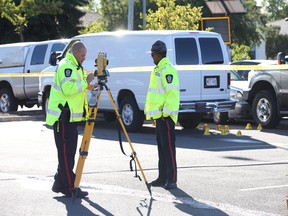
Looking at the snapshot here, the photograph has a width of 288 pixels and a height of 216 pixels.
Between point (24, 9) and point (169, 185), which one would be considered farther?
point (24, 9)

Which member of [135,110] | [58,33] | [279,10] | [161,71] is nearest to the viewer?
[161,71]

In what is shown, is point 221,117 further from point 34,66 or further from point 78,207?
point 78,207

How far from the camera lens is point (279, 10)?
465 ft

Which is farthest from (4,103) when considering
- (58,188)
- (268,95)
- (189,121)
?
(58,188)

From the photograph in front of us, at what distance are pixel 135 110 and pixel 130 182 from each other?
22.0 feet

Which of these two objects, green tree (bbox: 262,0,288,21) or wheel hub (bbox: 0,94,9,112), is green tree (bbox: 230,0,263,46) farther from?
green tree (bbox: 262,0,288,21)

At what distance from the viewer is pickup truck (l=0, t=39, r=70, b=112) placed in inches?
859

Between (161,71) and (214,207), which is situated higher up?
(161,71)

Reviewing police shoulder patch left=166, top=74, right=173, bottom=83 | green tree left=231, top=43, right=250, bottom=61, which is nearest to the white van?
police shoulder patch left=166, top=74, right=173, bottom=83

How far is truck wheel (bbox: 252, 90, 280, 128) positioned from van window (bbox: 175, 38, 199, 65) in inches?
78.0

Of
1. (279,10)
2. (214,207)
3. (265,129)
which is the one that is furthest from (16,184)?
(279,10)

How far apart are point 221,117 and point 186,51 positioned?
2.97m

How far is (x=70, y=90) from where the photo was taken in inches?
348

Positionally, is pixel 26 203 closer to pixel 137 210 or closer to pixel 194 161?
pixel 137 210
